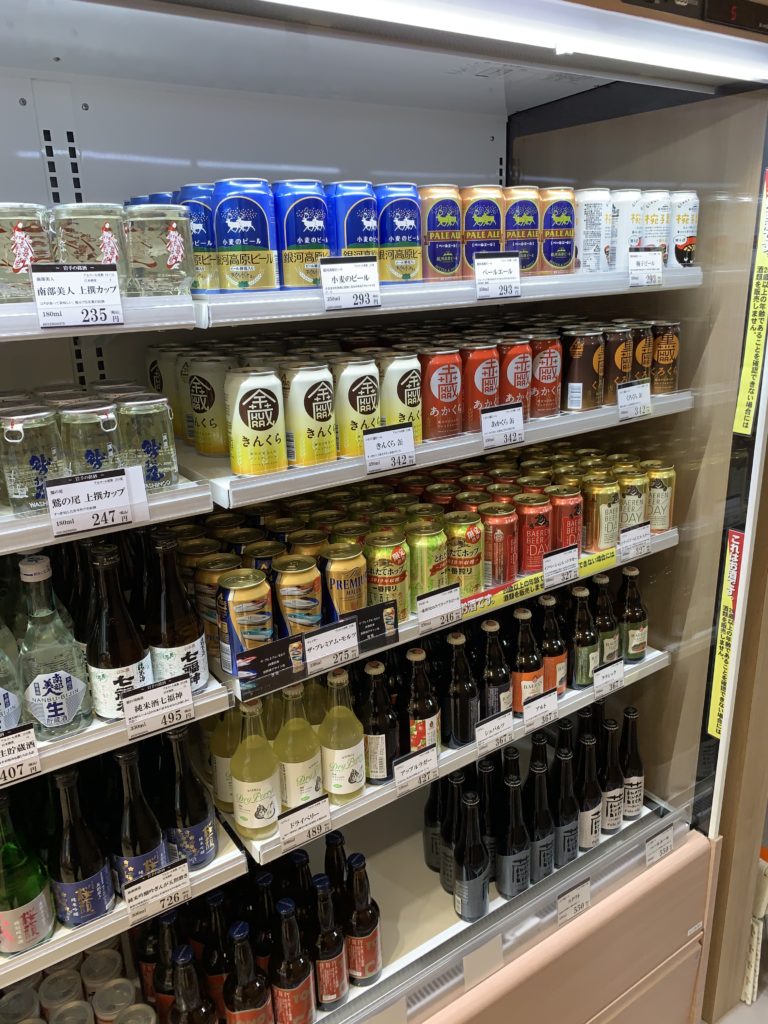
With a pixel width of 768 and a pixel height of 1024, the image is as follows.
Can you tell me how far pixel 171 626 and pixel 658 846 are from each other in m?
1.43

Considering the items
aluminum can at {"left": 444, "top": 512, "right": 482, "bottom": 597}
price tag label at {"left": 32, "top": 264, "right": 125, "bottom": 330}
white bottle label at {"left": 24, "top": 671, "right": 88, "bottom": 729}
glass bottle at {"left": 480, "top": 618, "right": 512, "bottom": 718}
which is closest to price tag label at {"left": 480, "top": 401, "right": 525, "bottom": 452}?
aluminum can at {"left": 444, "top": 512, "right": 482, "bottom": 597}

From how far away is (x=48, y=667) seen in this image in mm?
1205

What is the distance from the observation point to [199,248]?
1.18 metres

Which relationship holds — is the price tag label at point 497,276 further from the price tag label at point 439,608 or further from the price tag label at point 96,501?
the price tag label at point 96,501


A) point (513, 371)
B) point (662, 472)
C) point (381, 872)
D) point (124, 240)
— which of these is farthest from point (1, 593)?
point (662, 472)

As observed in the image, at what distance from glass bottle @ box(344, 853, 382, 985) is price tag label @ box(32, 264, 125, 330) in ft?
3.82

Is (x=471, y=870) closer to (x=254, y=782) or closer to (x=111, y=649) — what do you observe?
(x=254, y=782)

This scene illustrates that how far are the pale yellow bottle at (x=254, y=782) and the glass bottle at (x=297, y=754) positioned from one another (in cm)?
3

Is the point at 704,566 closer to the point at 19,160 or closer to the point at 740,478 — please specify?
the point at 740,478

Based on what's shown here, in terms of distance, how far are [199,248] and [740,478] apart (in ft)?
4.23

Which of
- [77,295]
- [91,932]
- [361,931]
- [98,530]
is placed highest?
[77,295]

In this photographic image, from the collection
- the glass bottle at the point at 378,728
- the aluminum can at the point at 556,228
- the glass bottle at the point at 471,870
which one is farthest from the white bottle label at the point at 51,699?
the aluminum can at the point at 556,228

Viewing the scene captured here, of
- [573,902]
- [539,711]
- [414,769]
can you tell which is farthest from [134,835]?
[573,902]

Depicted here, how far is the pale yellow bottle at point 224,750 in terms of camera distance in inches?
57.7
